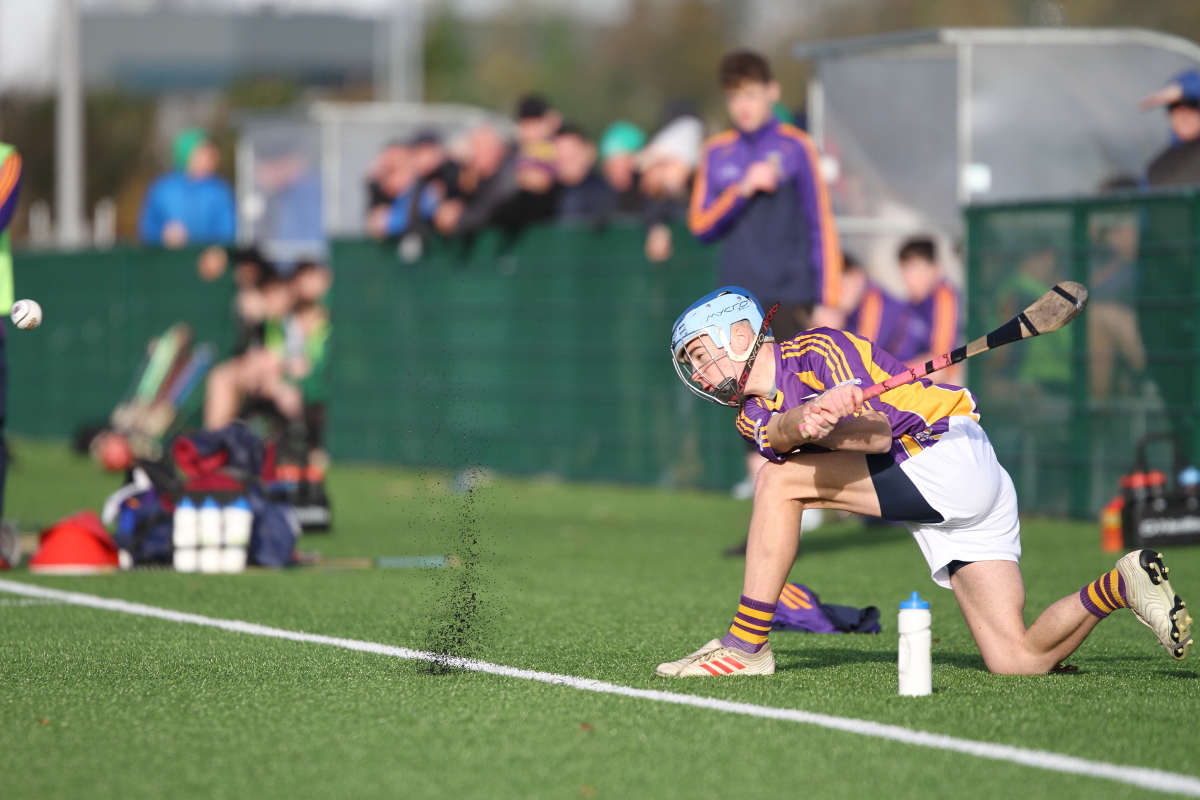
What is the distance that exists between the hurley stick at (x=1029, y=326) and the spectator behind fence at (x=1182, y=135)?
19.6ft

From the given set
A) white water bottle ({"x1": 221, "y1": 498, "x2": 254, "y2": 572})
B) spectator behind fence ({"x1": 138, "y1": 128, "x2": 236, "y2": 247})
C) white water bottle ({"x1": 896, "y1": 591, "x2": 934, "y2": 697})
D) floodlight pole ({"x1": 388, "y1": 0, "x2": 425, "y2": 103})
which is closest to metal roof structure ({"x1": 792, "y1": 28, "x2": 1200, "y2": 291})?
white water bottle ({"x1": 221, "y1": 498, "x2": 254, "y2": 572})

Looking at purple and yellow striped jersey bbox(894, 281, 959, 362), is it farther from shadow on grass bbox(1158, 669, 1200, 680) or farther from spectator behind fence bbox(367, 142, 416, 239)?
spectator behind fence bbox(367, 142, 416, 239)

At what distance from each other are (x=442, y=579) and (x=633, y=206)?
6.31 metres

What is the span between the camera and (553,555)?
Result: 32.8 feet

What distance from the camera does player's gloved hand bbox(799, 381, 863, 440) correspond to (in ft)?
17.3

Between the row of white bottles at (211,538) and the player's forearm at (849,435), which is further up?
the player's forearm at (849,435)

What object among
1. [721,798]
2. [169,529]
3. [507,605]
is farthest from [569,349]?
[721,798]

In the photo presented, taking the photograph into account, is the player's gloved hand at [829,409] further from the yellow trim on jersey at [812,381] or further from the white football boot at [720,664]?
the white football boot at [720,664]

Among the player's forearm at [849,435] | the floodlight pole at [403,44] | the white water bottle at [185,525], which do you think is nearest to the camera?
the player's forearm at [849,435]

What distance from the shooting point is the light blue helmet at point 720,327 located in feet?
18.4

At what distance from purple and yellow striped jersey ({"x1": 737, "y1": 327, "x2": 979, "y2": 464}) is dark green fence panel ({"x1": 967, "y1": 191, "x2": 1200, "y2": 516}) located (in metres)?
5.20

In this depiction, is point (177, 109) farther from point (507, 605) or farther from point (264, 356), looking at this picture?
point (507, 605)

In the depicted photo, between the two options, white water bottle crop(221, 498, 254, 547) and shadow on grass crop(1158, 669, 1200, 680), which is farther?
white water bottle crop(221, 498, 254, 547)

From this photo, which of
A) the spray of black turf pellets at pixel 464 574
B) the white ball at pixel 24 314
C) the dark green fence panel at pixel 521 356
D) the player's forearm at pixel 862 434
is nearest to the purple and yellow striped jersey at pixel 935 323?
the dark green fence panel at pixel 521 356
